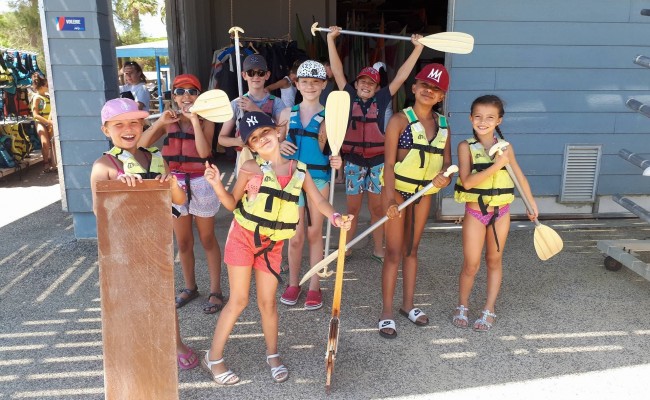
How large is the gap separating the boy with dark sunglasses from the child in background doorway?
1.27 meters

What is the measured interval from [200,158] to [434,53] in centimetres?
745

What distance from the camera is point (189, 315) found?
11.0 feet

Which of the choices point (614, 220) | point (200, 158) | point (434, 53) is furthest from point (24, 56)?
point (614, 220)

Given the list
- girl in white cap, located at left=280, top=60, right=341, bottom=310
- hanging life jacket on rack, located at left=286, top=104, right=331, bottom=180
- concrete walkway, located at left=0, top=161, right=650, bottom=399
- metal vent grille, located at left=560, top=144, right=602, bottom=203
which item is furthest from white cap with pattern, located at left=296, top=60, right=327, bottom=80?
metal vent grille, located at left=560, top=144, right=602, bottom=203

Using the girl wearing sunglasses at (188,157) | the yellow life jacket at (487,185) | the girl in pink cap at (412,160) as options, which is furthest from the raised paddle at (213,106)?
the yellow life jacket at (487,185)

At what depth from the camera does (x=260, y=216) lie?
254 centimetres

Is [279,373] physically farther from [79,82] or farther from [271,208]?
[79,82]

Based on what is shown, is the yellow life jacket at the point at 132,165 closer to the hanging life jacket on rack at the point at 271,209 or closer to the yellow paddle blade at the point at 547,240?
the hanging life jacket on rack at the point at 271,209

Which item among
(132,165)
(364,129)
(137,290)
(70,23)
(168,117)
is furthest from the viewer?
(70,23)

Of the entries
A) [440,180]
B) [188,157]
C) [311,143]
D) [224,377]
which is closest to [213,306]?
[224,377]

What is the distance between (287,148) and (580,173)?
11.5ft

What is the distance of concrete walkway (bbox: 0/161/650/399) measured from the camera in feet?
8.68

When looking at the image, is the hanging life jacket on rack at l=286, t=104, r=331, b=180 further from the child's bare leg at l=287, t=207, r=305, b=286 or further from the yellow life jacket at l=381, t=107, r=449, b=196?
the yellow life jacket at l=381, t=107, r=449, b=196

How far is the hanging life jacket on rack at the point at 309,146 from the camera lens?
332 cm
